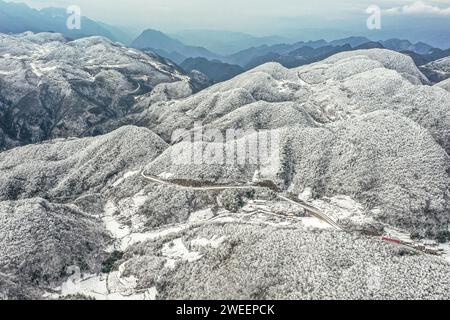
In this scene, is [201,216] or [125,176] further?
[125,176]

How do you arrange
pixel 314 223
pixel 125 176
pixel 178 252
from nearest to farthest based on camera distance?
pixel 178 252
pixel 314 223
pixel 125 176

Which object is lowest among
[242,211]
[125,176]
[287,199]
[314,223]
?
[125,176]

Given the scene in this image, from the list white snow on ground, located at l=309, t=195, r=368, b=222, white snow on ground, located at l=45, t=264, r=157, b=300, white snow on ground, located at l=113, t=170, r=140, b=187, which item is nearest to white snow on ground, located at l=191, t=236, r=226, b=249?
white snow on ground, located at l=45, t=264, r=157, b=300

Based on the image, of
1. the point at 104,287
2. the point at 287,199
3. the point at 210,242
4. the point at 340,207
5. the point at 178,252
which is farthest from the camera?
the point at 287,199

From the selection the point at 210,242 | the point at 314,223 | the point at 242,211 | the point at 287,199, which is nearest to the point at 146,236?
the point at 210,242

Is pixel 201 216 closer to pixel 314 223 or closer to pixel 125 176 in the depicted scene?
pixel 314 223

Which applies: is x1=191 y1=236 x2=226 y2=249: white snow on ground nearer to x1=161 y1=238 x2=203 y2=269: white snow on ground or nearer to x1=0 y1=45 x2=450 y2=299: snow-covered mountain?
x1=0 y1=45 x2=450 y2=299: snow-covered mountain

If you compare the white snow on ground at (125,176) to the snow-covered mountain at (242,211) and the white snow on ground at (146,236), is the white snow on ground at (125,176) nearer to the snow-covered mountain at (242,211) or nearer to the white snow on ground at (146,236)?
the snow-covered mountain at (242,211)
